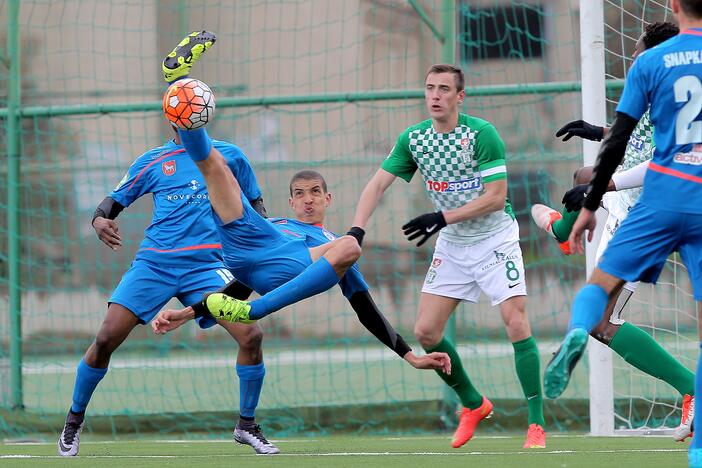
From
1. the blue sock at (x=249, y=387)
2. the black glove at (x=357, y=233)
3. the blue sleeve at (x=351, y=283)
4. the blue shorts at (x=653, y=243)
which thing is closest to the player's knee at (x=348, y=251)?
the black glove at (x=357, y=233)

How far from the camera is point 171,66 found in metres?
5.89

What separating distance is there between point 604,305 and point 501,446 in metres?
2.73

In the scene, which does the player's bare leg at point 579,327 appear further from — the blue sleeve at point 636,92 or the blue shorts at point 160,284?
the blue shorts at point 160,284

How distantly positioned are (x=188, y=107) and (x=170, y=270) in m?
1.62

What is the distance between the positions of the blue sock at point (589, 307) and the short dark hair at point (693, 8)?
1.04 metres

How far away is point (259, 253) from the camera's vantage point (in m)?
6.05

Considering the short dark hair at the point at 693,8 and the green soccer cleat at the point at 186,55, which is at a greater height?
the green soccer cleat at the point at 186,55

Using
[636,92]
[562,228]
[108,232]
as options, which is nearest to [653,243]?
[636,92]

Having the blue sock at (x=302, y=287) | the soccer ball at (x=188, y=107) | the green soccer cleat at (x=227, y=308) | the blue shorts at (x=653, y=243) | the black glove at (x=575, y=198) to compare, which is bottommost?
the green soccer cleat at (x=227, y=308)

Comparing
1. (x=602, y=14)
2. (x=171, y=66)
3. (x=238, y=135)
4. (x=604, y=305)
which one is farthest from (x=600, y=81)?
(x=238, y=135)

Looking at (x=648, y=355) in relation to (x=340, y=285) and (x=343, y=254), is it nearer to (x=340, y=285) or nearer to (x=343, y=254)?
(x=340, y=285)

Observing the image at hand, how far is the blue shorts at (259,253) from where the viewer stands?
6000mm

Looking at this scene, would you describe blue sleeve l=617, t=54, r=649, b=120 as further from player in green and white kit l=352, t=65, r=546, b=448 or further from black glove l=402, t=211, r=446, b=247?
player in green and white kit l=352, t=65, r=546, b=448

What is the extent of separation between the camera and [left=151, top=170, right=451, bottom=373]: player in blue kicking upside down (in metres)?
6.01
